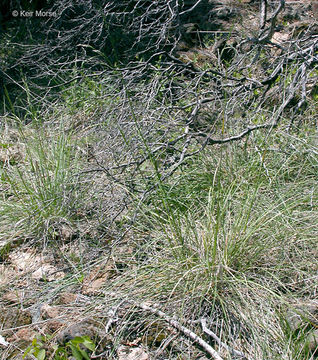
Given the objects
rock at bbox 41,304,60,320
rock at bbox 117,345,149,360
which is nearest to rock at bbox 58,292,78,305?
rock at bbox 41,304,60,320

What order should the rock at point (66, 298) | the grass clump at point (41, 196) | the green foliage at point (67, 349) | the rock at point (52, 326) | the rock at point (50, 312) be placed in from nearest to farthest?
the green foliage at point (67, 349), the rock at point (52, 326), the rock at point (50, 312), the rock at point (66, 298), the grass clump at point (41, 196)

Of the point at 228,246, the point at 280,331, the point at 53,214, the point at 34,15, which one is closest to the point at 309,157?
the point at 228,246

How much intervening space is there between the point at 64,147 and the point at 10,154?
2.32 feet

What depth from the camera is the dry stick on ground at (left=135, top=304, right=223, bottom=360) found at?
2209 millimetres

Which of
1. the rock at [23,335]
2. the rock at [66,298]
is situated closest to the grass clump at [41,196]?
the rock at [66,298]

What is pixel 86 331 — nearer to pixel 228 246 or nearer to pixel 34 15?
pixel 228 246

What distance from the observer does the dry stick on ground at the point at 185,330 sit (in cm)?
221

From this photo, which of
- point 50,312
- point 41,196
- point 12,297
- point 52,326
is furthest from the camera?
point 41,196

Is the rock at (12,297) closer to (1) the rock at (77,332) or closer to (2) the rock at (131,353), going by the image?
(1) the rock at (77,332)

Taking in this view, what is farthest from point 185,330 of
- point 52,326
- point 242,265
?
point 52,326

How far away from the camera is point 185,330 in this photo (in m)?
2.31

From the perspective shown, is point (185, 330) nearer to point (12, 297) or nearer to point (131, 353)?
point (131, 353)

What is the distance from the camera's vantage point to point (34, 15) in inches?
251

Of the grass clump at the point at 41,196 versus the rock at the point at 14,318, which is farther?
the grass clump at the point at 41,196
